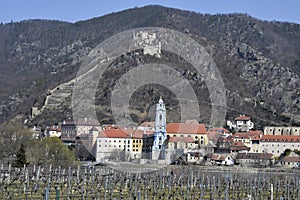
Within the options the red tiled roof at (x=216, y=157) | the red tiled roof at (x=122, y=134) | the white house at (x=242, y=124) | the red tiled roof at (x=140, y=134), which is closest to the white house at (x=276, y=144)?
the red tiled roof at (x=216, y=157)

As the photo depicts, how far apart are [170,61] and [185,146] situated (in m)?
49.8

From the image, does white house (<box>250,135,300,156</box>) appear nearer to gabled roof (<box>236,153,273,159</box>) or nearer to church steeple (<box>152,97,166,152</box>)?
gabled roof (<box>236,153,273,159</box>)

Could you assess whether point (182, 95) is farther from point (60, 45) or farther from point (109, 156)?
point (60, 45)

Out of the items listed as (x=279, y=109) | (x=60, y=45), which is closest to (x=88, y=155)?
(x=279, y=109)

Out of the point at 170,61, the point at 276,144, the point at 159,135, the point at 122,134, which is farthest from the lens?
the point at 170,61

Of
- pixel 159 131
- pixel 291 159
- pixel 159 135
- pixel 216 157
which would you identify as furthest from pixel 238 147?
pixel 159 131

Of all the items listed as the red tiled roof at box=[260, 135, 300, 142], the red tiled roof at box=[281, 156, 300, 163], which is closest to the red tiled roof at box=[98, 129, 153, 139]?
the red tiled roof at box=[260, 135, 300, 142]

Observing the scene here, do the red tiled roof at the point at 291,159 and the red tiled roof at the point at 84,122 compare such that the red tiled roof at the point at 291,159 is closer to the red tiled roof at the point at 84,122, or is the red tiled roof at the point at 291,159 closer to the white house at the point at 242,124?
the white house at the point at 242,124

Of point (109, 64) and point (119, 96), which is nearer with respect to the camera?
point (119, 96)

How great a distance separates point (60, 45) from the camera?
600 ft

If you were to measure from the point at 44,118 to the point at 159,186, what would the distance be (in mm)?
76921

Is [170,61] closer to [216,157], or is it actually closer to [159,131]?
[159,131]

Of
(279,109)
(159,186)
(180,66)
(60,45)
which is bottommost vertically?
(159,186)

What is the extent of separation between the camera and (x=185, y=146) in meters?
72.1
